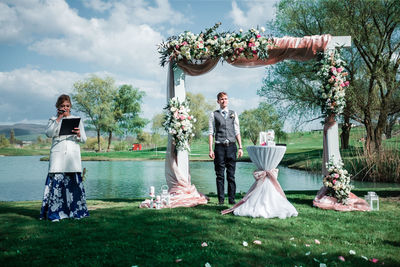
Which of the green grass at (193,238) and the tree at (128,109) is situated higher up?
the tree at (128,109)

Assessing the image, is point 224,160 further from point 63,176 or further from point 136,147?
point 136,147

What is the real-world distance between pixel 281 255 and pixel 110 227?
7.95 feet

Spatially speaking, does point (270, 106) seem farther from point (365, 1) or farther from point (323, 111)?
point (323, 111)

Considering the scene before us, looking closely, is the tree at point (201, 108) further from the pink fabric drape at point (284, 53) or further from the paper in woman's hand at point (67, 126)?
the paper in woman's hand at point (67, 126)

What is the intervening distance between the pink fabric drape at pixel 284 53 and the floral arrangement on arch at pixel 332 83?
0.94ft

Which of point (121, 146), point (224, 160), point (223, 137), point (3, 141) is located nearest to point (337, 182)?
point (224, 160)

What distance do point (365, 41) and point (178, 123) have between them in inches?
424

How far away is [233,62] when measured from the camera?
6391mm

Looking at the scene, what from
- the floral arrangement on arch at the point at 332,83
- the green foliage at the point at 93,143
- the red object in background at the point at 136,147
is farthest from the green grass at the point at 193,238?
the red object in background at the point at 136,147

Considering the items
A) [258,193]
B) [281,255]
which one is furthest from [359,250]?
[258,193]

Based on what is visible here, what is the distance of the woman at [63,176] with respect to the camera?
4566 mm

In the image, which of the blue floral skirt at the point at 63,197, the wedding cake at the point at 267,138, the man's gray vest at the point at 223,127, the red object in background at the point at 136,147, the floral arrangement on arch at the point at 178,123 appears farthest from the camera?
the red object in background at the point at 136,147

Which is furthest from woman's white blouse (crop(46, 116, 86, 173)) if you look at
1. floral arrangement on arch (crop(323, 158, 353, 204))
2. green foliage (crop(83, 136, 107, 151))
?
green foliage (crop(83, 136, 107, 151))

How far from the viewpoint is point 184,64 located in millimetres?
6301
